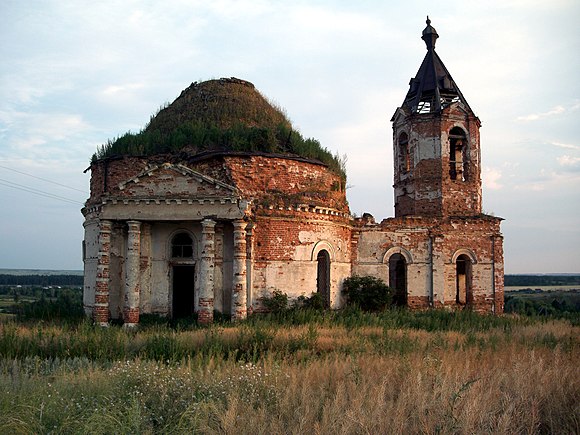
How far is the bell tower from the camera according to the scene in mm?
22797

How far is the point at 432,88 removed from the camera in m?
24.2

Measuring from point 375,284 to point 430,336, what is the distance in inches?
265

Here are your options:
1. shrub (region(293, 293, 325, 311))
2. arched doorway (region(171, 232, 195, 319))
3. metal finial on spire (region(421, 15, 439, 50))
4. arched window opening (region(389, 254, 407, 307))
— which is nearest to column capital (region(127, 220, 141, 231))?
arched doorway (region(171, 232, 195, 319))

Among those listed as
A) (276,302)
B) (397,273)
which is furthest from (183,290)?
(397,273)

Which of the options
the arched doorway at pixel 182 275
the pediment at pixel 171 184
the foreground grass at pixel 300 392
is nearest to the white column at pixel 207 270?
the pediment at pixel 171 184

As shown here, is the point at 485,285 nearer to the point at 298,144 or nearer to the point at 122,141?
the point at 298,144

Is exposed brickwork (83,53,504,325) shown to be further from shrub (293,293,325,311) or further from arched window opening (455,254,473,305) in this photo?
shrub (293,293,325,311)

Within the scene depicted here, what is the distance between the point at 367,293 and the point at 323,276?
186 centimetres

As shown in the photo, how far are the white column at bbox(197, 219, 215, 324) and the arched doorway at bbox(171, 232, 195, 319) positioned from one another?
1.54 metres

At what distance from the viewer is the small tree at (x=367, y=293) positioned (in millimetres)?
20062

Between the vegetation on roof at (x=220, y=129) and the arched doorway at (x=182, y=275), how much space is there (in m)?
3.59

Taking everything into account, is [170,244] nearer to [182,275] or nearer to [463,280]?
[182,275]

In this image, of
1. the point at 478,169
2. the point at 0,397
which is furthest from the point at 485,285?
the point at 0,397

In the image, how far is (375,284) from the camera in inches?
803
